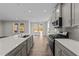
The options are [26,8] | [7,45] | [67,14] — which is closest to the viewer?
[7,45]

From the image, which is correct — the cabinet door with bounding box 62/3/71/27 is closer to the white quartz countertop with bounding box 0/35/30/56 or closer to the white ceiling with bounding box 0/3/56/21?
the white quartz countertop with bounding box 0/35/30/56

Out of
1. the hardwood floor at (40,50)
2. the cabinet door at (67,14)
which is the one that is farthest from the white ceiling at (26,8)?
the hardwood floor at (40,50)

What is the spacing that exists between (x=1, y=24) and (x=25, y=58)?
15618 millimetres

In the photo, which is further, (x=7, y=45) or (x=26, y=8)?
(x=26, y=8)

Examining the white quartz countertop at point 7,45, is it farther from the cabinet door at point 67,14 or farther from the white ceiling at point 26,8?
the white ceiling at point 26,8

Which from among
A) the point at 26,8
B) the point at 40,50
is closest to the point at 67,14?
the point at 40,50

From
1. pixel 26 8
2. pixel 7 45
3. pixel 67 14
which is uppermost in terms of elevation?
pixel 26 8

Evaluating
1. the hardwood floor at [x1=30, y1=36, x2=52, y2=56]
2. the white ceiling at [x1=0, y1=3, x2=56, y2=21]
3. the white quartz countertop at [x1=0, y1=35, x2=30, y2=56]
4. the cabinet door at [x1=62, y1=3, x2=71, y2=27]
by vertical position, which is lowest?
the hardwood floor at [x1=30, y1=36, x2=52, y2=56]

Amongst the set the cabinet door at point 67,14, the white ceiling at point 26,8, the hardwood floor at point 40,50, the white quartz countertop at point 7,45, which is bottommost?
the hardwood floor at point 40,50

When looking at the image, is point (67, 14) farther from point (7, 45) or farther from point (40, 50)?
point (40, 50)

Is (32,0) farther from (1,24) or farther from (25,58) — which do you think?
(1,24)

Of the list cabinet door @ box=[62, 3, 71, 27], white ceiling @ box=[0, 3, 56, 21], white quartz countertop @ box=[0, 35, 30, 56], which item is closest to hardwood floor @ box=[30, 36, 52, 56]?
cabinet door @ box=[62, 3, 71, 27]

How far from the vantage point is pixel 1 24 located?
52.2 feet

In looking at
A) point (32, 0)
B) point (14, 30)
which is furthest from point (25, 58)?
point (14, 30)
